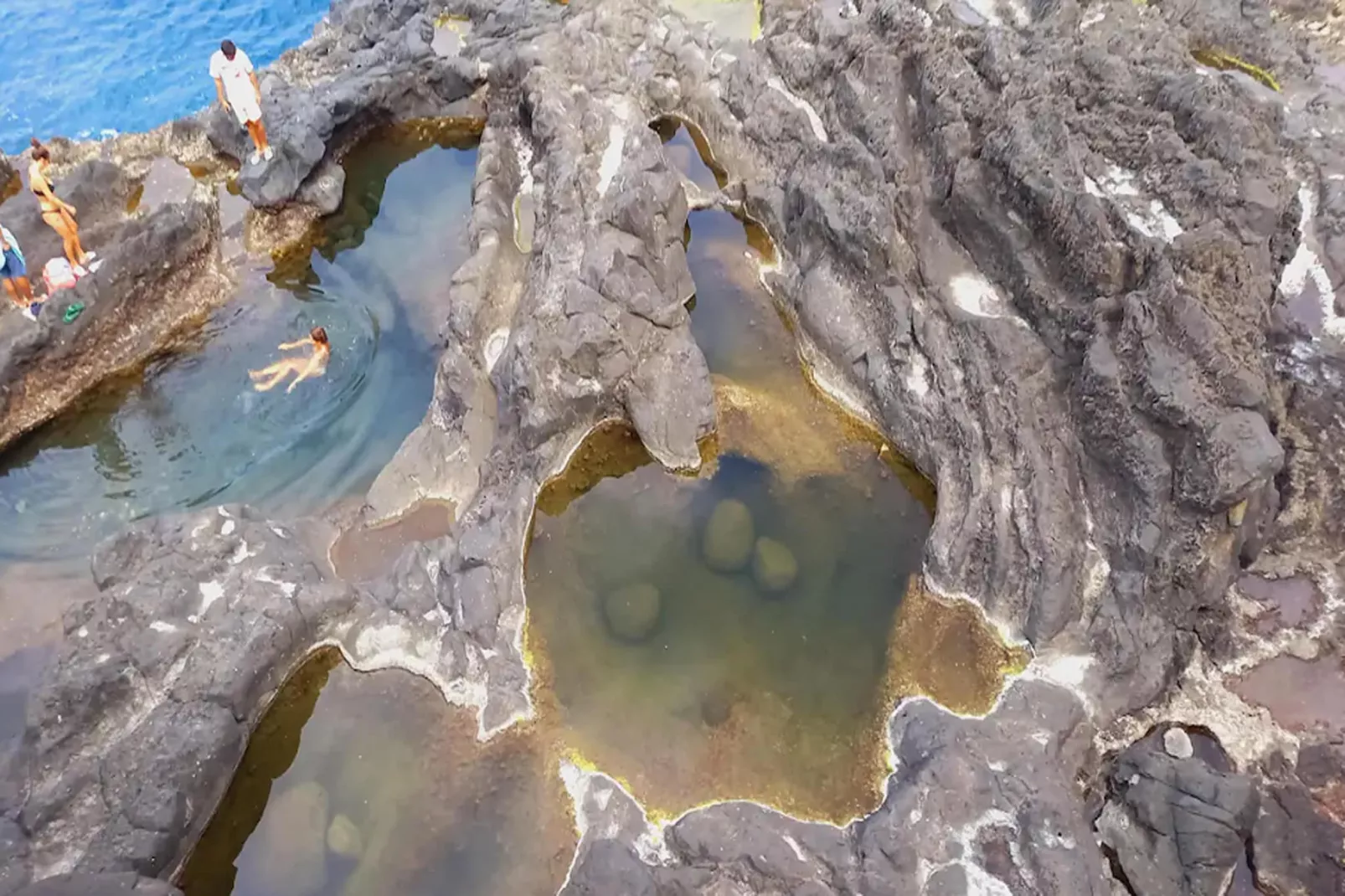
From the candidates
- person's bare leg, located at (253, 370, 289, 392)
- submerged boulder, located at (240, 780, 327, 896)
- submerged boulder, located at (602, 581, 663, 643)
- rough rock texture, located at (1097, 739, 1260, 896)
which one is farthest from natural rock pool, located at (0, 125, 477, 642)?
rough rock texture, located at (1097, 739, 1260, 896)

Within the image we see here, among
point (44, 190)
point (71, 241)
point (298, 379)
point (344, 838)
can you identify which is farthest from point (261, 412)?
point (344, 838)

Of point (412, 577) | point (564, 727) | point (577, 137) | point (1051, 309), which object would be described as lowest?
point (564, 727)

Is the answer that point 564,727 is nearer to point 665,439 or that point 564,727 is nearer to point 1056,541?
point 665,439

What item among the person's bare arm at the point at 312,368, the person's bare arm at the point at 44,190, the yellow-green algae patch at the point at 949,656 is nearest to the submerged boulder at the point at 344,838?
the yellow-green algae patch at the point at 949,656

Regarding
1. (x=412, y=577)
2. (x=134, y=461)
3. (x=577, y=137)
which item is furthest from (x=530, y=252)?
(x=134, y=461)

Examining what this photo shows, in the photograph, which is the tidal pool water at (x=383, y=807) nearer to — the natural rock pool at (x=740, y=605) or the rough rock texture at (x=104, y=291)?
the natural rock pool at (x=740, y=605)

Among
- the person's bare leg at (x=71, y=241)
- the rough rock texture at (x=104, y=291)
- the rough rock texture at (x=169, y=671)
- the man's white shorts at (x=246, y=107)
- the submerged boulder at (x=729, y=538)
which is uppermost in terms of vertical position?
the man's white shorts at (x=246, y=107)

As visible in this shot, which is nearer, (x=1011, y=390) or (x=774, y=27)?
(x=1011, y=390)
